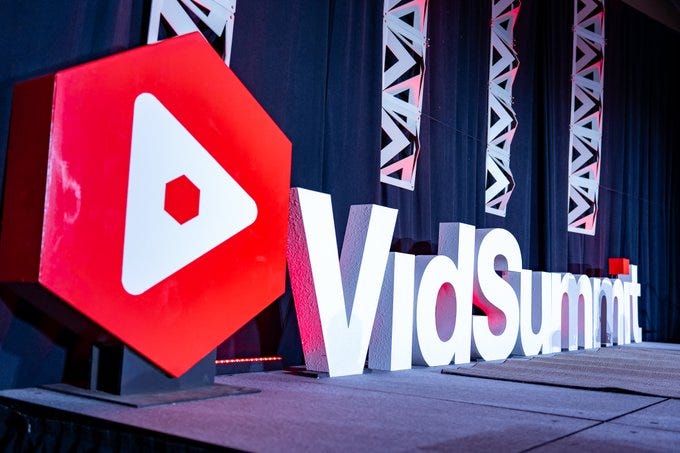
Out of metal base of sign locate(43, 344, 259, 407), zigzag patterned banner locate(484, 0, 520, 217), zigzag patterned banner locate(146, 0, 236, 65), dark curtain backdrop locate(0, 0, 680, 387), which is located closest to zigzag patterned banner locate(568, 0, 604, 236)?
dark curtain backdrop locate(0, 0, 680, 387)

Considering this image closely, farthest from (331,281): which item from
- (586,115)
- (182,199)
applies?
(586,115)

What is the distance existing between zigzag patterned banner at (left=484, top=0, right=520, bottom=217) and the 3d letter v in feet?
5.97

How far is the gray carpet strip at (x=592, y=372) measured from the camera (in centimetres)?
232

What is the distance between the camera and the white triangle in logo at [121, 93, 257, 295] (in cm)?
152

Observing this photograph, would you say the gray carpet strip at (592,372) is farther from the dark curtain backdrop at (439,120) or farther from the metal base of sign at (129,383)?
the metal base of sign at (129,383)

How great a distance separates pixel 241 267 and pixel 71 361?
23.1 inches

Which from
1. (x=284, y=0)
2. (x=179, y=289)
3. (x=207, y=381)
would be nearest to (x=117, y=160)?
(x=179, y=289)

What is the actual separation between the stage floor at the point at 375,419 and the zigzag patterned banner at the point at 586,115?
326cm

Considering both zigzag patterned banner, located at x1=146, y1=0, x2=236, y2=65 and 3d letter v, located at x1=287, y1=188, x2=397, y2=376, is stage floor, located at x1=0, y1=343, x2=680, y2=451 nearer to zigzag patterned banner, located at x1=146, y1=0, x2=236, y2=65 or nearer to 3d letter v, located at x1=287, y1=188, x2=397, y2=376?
3d letter v, located at x1=287, y1=188, x2=397, y2=376

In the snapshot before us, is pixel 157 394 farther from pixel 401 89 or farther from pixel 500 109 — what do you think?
pixel 500 109

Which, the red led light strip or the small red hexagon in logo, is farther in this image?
the red led light strip

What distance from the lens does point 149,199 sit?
1556 mm

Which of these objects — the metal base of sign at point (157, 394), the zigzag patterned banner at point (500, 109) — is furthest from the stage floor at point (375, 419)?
the zigzag patterned banner at point (500, 109)

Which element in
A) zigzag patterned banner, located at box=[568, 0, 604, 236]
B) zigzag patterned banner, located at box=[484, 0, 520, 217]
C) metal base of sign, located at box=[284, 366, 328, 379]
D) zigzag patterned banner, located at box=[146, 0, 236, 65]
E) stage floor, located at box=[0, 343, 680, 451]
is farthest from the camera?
zigzag patterned banner, located at box=[568, 0, 604, 236]
